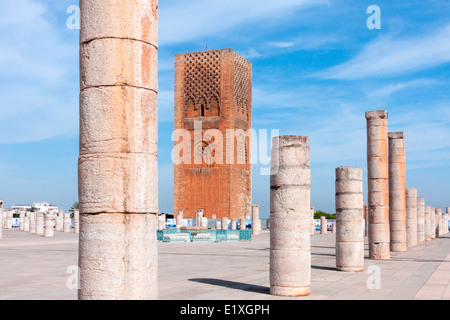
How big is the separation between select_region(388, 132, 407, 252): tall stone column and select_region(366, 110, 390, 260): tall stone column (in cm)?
215

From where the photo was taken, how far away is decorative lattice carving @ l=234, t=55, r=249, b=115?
133 feet

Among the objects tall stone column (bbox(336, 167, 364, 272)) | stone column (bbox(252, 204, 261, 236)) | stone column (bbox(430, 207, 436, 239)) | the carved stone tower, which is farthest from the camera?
the carved stone tower

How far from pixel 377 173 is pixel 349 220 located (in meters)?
3.42

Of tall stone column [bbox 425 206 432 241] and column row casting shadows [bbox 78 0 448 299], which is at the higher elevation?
column row casting shadows [bbox 78 0 448 299]

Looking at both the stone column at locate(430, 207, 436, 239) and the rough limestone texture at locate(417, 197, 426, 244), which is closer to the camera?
the rough limestone texture at locate(417, 197, 426, 244)

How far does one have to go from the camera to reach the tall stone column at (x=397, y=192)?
1559cm

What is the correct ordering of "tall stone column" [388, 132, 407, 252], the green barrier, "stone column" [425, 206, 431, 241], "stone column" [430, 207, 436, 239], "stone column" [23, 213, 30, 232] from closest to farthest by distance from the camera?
"tall stone column" [388, 132, 407, 252]
the green barrier
"stone column" [425, 206, 431, 241]
"stone column" [430, 207, 436, 239]
"stone column" [23, 213, 30, 232]

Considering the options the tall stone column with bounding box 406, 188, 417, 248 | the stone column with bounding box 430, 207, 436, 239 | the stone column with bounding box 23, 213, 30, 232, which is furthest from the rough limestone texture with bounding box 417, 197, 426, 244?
the stone column with bounding box 23, 213, 30, 232

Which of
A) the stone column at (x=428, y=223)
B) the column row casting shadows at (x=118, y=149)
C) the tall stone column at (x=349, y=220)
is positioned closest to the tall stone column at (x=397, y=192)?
the tall stone column at (x=349, y=220)

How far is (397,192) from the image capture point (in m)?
16.0

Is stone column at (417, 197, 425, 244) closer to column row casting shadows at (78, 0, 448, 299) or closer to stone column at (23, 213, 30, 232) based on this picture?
column row casting shadows at (78, 0, 448, 299)

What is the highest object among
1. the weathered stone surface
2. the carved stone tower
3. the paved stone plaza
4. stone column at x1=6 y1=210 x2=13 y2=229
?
the carved stone tower
